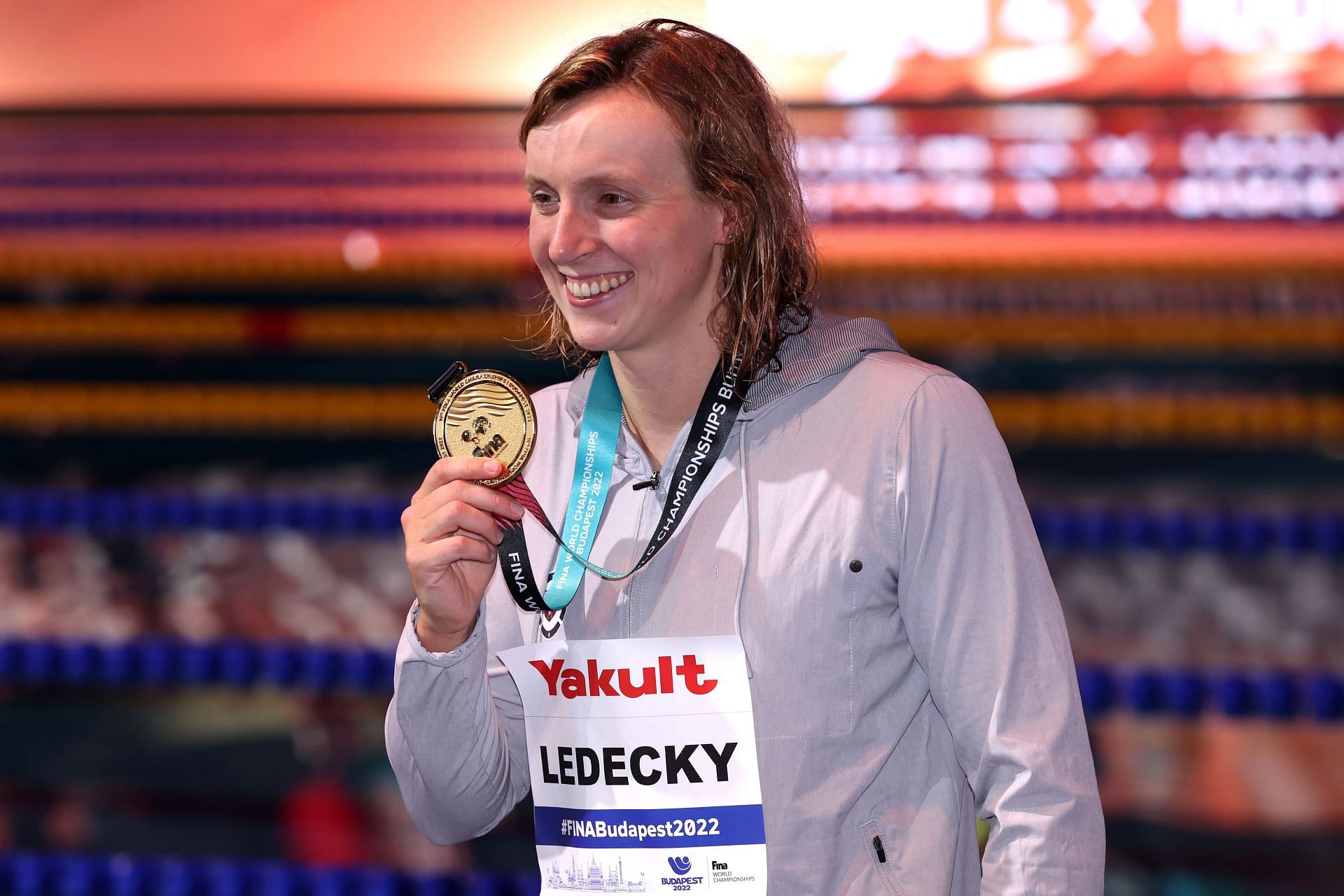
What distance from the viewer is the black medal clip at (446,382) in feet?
4.27

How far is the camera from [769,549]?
120 cm

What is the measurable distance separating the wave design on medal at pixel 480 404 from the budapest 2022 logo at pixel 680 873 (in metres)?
0.42

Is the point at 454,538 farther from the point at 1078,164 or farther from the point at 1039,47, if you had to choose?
the point at 1078,164

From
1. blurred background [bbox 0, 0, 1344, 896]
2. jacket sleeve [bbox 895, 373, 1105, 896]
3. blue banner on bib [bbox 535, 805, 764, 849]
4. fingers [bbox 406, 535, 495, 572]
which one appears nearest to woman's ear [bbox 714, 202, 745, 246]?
jacket sleeve [bbox 895, 373, 1105, 896]

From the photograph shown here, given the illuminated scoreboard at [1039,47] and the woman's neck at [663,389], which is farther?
the illuminated scoreboard at [1039,47]

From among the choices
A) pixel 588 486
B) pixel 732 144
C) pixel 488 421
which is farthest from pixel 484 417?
pixel 732 144

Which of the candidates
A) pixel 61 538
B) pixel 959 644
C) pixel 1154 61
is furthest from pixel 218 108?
pixel 959 644

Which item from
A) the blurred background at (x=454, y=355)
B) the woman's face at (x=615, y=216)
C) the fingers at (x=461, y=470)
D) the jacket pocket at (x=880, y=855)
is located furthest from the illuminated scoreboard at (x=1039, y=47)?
the jacket pocket at (x=880, y=855)

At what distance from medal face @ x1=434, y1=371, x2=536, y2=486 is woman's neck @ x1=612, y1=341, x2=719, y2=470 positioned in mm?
96

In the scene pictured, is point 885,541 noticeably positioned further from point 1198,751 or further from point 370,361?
point 370,361

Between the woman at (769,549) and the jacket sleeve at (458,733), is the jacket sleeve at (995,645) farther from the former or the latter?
the jacket sleeve at (458,733)

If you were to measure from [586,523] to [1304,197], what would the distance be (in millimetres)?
3709

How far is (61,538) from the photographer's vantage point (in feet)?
12.8

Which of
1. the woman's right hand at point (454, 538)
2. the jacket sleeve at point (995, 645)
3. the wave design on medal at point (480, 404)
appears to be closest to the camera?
the jacket sleeve at point (995, 645)
